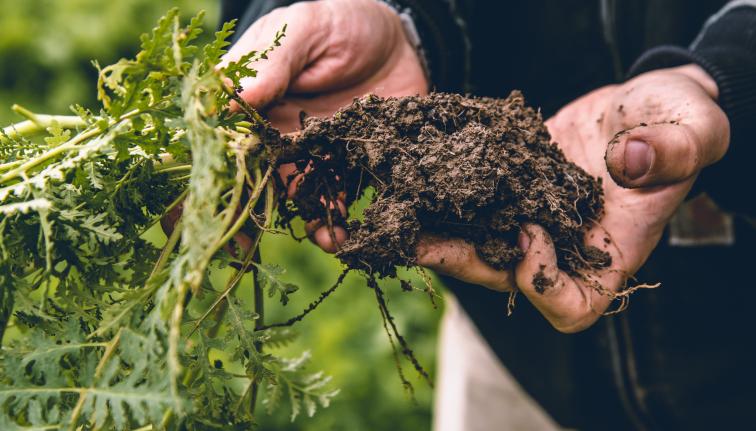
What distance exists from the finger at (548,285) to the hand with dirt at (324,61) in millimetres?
490

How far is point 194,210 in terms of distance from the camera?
118 centimetres

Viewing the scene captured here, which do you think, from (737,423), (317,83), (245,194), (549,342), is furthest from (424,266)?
(737,423)

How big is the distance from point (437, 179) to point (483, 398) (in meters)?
1.99

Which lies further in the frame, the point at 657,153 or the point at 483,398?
the point at 483,398

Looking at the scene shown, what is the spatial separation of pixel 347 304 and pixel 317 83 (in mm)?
2653

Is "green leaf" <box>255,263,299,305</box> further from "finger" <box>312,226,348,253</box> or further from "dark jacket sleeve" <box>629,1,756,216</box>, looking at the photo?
"dark jacket sleeve" <box>629,1,756,216</box>

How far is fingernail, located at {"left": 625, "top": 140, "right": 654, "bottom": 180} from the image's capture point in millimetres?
1687

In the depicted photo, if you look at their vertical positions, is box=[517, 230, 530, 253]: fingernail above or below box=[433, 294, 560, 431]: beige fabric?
above

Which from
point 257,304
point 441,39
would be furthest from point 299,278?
point 257,304

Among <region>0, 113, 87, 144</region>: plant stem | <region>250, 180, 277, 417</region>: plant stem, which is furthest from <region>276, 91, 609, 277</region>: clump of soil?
<region>0, 113, 87, 144</region>: plant stem

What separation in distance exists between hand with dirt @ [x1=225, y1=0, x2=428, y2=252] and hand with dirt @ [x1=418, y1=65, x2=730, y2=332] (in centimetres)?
49

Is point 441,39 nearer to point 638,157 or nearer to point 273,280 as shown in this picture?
point 638,157

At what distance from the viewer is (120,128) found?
1362mm

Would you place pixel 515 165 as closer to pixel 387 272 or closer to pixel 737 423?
pixel 387 272
